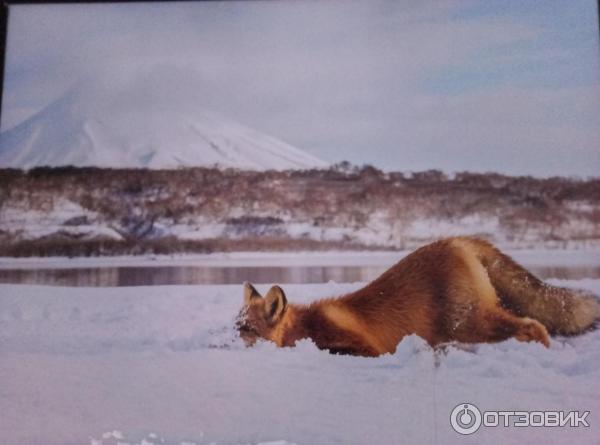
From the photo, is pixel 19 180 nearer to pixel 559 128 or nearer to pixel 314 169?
pixel 314 169

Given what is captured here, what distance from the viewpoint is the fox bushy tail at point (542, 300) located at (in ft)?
7.25

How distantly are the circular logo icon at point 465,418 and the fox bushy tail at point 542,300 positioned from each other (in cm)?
40

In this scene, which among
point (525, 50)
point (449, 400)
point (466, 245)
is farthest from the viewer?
point (525, 50)

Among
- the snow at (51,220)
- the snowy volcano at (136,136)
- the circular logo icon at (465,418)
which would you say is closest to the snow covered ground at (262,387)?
the circular logo icon at (465,418)

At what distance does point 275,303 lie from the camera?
226cm

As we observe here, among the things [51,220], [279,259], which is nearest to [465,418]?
[279,259]

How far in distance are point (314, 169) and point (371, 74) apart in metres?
0.49

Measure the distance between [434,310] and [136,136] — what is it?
56.1 inches

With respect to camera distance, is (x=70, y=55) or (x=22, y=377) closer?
(x=22, y=377)

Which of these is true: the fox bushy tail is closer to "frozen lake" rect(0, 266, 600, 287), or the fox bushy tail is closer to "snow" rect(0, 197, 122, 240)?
"frozen lake" rect(0, 266, 600, 287)

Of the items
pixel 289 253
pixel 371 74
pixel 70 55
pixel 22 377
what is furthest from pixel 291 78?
pixel 22 377

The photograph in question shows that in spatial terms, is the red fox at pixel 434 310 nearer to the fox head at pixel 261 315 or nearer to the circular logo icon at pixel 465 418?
the fox head at pixel 261 315

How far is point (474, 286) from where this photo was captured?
87.2 inches

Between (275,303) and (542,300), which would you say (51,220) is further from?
(542,300)
